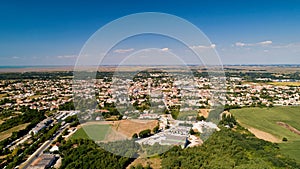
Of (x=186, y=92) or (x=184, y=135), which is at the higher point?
(x=186, y=92)

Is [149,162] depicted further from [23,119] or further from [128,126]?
[23,119]

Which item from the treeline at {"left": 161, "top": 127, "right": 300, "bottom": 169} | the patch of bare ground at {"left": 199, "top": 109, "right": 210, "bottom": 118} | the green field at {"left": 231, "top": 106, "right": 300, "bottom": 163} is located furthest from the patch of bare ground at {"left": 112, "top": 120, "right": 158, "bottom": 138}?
the green field at {"left": 231, "top": 106, "right": 300, "bottom": 163}

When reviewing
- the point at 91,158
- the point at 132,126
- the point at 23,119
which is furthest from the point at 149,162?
the point at 23,119

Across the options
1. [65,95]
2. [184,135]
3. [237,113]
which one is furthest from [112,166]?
[65,95]

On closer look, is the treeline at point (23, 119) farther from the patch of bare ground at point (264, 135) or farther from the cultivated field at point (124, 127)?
the patch of bare ground at point (264, 135)

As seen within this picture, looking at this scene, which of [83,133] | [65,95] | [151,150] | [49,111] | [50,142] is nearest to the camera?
[151,150]

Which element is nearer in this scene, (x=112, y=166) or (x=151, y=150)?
(x=112, y=166)

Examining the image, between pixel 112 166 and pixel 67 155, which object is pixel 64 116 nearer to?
pixel 67 155

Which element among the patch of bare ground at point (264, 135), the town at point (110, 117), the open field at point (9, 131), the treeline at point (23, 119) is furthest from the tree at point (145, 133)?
the treeline at point (23, 119)
